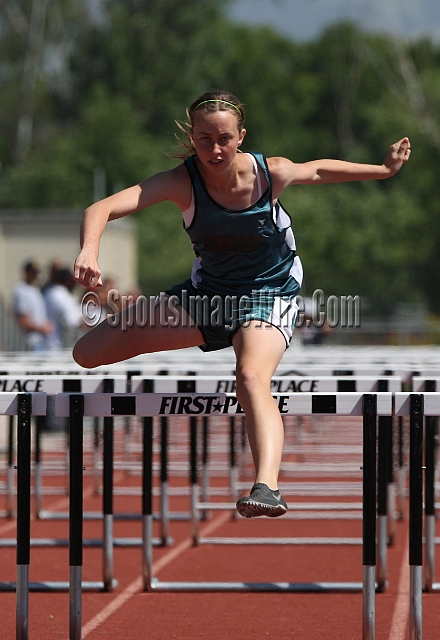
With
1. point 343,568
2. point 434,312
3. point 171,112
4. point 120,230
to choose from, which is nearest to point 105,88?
point 171,112

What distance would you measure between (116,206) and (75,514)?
1.18 m

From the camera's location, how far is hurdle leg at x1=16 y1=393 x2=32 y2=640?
14.2ft

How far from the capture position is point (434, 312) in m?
43.0

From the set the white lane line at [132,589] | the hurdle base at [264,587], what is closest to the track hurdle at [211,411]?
the white lane line at [132,589]

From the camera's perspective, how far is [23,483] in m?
4.40

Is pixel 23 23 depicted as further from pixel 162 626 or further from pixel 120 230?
pixel 162 626

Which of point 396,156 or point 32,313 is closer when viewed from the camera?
point 396,156

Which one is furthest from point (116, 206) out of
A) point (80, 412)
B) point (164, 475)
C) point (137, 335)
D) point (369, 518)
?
point (164, 475)

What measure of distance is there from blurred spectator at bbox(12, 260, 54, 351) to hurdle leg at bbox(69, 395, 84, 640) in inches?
341

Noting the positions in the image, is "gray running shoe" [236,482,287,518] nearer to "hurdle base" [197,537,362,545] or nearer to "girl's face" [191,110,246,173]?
"girl's face" [191,110,246,173]

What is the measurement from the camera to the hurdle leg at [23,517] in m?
4.33

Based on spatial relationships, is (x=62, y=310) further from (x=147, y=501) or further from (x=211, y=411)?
(x=211, y=411)

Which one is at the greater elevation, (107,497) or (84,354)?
(84,354)

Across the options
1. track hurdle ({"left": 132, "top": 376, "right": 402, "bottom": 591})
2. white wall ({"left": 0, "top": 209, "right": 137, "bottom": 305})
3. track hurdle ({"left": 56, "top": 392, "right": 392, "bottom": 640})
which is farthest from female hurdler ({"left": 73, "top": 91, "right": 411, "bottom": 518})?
white wall ({"left": 0, "top": 209, "right": 137, "bottom": 305})
